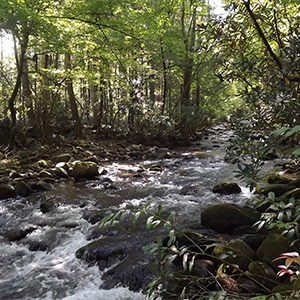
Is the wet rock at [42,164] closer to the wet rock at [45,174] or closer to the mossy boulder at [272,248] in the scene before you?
the wet rock at [45,174]

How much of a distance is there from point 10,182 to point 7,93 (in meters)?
8.26

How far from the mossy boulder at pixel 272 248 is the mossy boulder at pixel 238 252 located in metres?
0.11

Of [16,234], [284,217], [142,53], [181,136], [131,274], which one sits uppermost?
[142,53]

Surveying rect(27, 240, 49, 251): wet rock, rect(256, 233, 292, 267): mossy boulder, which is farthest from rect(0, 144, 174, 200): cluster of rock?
rect(256, 233, 292, 267): mossy boulder

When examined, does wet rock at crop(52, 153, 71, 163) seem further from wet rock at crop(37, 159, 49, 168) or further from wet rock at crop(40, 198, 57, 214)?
wet rock at crop(40, 198, 57, 214)

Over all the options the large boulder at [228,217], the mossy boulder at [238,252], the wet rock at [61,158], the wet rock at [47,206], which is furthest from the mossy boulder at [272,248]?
the wet rock at [61,158]

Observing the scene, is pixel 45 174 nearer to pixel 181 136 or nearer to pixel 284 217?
pixel 284 217

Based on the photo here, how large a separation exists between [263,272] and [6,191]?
5.62 metres

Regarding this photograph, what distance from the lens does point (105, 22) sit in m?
6.57

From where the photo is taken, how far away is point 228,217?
4.05m

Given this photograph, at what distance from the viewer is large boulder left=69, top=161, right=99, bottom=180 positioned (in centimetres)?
802

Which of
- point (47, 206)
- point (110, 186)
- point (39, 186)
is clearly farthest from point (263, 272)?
point (39, 186)

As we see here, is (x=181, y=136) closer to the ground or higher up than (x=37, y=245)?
higher up

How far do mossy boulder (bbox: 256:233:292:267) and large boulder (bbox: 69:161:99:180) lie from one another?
233 inches
